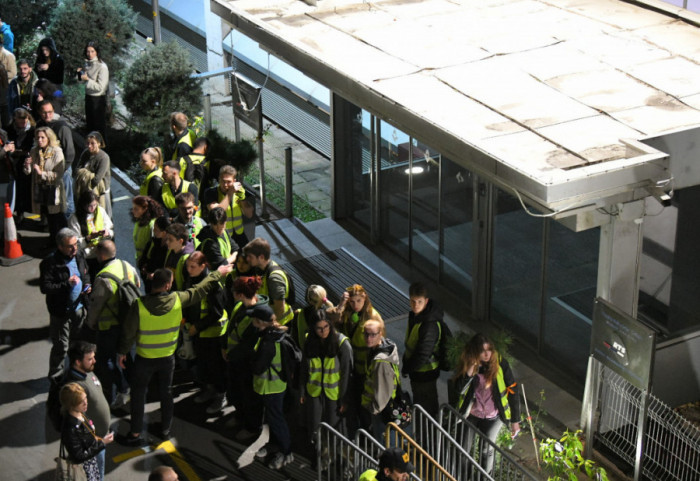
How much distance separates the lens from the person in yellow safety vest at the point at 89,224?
1250 centimetres

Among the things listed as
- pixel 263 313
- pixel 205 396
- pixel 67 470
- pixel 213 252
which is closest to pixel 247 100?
pixel 213 252

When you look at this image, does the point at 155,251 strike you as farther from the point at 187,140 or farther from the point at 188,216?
the point at 187,140

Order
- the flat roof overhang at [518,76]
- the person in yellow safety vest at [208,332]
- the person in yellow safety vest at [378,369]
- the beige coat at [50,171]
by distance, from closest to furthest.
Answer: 1. the flat roof overhang at [518,76]
2. the person in yellow safety vest at [378,369]
3. the person in yellow safety vest at [208,332]
4. the beige coat at [50,171]

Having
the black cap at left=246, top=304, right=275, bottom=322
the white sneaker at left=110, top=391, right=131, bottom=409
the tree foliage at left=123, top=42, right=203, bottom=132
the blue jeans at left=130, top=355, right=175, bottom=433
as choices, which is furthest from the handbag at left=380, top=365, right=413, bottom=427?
the tree foliage at left=123, top=42, right=203, bottom=132

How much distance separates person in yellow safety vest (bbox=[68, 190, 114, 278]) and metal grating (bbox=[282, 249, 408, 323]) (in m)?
2.70

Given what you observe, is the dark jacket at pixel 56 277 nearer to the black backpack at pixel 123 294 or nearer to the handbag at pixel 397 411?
the black backpack at pixel 123 294

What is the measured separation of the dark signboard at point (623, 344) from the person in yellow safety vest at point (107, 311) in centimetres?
466

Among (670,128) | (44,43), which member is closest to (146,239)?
(670,128)

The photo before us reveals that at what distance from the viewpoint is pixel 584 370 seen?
39.2 feet

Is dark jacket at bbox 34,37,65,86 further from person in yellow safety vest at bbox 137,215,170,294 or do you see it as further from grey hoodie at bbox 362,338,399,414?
grey hoodie at bbox 362,338,399,414

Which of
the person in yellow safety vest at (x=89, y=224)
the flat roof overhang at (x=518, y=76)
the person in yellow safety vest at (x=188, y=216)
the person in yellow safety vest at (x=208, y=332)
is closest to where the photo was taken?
the flat roof overhang at (x=518, y=76)

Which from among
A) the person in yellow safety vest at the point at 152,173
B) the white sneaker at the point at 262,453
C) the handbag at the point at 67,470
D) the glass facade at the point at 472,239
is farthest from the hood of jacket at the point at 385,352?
the person in yellow safety vest at the point at 152,173

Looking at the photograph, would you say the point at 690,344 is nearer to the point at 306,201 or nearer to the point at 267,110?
the point at 306,201

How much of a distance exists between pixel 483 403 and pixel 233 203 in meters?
4.71
